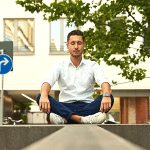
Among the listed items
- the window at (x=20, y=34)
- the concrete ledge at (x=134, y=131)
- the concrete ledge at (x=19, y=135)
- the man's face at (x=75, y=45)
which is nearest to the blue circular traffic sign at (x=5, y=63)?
the man's face at (x=75, y=45)

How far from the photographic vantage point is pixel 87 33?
29.7 ft

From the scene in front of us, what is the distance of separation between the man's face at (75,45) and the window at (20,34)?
47.2 feet

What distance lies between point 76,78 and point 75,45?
1.43ft

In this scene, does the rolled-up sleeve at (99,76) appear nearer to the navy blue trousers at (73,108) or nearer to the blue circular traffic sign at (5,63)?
the navy blue trousers at (73,108)

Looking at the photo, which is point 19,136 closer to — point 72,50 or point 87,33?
point 72,50

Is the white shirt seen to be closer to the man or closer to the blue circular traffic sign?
the man

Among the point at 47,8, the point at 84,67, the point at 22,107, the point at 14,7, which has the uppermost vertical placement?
the point at 14,7

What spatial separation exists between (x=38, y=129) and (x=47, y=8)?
18.3 feet

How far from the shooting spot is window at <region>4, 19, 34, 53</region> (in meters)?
17.8

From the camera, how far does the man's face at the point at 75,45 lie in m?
3.81

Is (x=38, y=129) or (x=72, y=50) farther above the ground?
(x=72, y=50)

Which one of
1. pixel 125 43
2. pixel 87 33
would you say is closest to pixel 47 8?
pixel 87 33

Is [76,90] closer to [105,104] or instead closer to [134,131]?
[105,104]

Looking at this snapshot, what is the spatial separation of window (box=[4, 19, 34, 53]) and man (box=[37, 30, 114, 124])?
1441 cm
